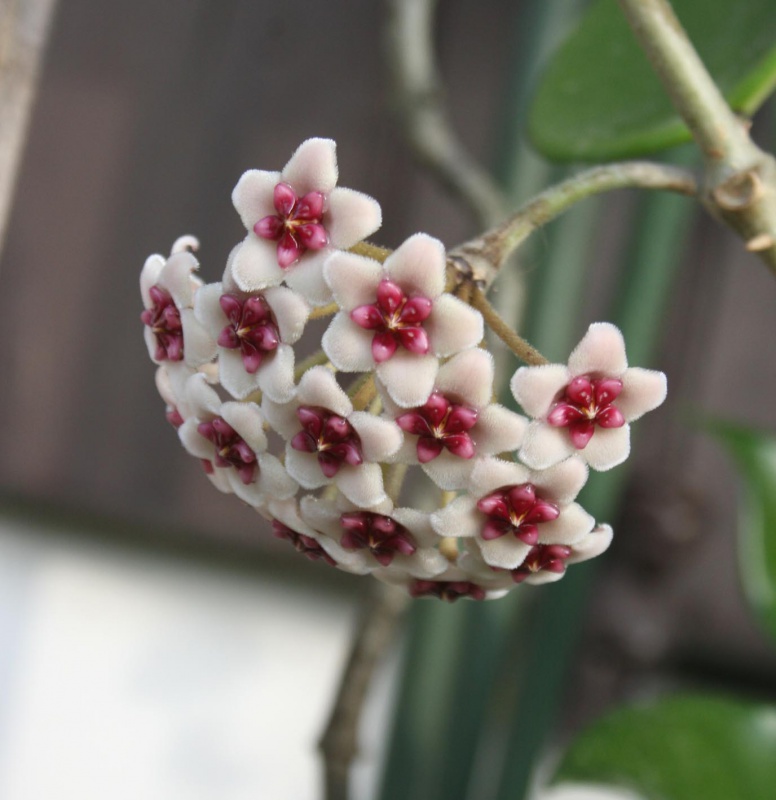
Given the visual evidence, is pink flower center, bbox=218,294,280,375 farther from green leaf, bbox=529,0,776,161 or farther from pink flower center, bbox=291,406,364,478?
green leaf, bbox=529,0,776,161

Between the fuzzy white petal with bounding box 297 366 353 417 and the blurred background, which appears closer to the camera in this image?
the fuzzy white petal with bounding box 297 366 353 417

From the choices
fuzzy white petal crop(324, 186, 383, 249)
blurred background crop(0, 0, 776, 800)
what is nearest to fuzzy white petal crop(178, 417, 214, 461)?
fuzzy white petal crop(324, 186, 383, 249)

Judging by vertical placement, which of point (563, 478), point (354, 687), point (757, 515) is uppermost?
point (757, 515)


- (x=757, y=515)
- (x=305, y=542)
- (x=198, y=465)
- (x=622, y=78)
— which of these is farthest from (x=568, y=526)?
(x=198, y=465)

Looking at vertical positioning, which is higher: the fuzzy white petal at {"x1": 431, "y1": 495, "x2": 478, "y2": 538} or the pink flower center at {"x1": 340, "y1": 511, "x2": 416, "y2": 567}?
the fuzzy white petal at {"x1": 431, "y1": 495, "x2": 478, "y2": 538}

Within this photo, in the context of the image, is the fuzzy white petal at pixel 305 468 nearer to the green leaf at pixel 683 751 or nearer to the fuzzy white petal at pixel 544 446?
the fuzzy white petal at pixel 544 446

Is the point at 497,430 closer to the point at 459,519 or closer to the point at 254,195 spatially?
the point at 459,519
